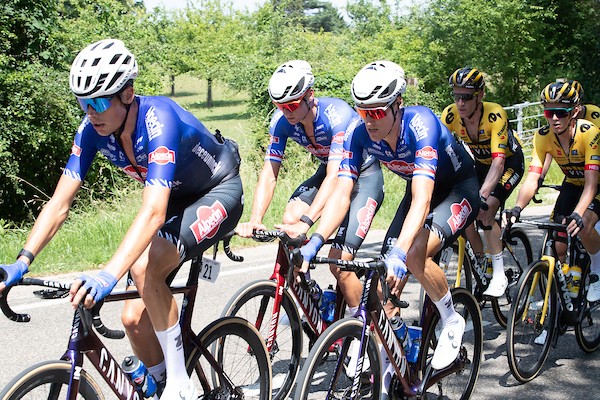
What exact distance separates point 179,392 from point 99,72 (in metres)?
1.62

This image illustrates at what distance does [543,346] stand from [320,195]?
208 cm

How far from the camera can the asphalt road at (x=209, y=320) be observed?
5.30m

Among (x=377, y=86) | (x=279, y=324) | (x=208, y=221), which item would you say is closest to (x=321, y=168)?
(x=279, y=324)

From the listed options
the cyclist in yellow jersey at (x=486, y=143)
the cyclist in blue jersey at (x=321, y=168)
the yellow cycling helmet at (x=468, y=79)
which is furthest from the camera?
the yellow cycling helmet at (x=468, y=79)

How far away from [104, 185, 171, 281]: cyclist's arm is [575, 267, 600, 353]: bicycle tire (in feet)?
12.5

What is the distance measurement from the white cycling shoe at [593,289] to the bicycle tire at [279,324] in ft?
8.27

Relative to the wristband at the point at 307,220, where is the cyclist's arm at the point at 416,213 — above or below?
above

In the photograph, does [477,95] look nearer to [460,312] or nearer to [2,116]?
[460,312]

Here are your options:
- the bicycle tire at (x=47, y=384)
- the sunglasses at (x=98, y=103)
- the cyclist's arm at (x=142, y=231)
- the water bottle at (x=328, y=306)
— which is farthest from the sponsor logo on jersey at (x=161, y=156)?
the water bottle at (x=328, y=306)

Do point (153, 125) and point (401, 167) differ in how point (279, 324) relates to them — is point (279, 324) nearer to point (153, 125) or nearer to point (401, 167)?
point (401, 167)

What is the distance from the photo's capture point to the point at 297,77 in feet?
17.3

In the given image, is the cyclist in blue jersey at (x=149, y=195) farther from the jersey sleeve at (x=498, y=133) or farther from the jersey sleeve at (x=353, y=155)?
the jersey sleeve at (x=498, y=133)

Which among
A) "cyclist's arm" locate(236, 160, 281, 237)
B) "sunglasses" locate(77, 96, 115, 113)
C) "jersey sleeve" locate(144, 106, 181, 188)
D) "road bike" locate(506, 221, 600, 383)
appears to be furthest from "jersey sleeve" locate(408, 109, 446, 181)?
"sunglasses" locate(77, 96, 115, 113)

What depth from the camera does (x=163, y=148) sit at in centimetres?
363
